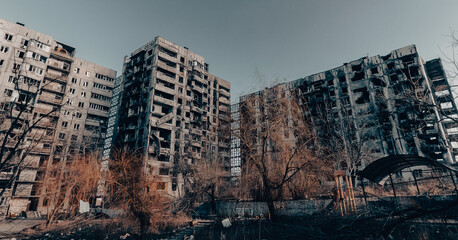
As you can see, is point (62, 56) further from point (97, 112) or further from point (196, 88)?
point (196, 88)

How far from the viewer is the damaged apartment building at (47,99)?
3919 centimetres

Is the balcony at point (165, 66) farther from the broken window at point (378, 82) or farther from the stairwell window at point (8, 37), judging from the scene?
the broken window at point (378, 82)

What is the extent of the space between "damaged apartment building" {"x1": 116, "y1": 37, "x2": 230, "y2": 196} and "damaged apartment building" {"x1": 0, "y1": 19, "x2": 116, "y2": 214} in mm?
6432

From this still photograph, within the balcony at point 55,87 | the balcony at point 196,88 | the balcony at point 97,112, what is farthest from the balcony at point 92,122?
the balcony at point 196,88

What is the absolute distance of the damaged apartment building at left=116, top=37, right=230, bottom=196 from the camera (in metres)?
44.0

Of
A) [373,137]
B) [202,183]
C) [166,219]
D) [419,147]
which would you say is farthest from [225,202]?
[419,147]

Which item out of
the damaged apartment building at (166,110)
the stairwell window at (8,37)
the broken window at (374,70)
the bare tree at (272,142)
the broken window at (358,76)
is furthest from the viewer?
the broken window at (358,76)

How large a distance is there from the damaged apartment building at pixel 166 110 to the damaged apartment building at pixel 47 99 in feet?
21.1

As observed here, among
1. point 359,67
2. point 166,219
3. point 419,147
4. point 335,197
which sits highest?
point 359,67

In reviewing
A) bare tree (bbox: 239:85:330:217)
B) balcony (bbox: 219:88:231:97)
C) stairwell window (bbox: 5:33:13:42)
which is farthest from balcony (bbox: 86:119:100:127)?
bare tree (bbox: 239:85:330:217)

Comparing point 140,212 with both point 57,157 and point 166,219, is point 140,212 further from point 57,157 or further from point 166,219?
point 57,157

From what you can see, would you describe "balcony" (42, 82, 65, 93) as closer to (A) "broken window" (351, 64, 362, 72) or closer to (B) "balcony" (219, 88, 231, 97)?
(B) "balcony" (219, 88, 231, 97)

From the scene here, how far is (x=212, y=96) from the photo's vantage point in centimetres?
6481

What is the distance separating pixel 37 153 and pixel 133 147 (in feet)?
56.8
